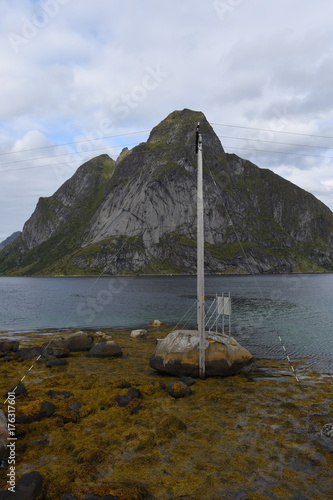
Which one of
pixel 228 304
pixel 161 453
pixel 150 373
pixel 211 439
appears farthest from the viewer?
pixel 228 304

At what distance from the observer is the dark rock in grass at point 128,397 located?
50.5 feet

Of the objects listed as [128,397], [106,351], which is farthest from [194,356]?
[106,351]

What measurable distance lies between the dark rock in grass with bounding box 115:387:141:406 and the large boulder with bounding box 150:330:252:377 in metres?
4.15

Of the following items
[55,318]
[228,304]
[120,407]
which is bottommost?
[55,318]

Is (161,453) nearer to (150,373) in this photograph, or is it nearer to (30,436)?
(30,436)

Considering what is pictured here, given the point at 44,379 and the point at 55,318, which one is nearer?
the point at 44,379

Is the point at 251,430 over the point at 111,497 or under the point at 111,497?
under

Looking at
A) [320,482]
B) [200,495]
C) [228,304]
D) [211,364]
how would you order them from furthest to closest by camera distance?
[228,304]
[211,364]
[320,482]
[200,495]

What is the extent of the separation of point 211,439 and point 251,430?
1901 mm

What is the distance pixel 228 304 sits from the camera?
24859 mm

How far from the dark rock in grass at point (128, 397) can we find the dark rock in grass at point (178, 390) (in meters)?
1.65

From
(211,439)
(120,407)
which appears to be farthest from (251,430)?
(120,407)

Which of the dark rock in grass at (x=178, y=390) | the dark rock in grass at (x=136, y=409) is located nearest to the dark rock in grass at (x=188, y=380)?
the dark rock in grass at (x=178, y=390)

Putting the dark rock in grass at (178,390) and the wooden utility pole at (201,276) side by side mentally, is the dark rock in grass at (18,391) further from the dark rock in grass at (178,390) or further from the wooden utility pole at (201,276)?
the wooden utility pole at (201,276)
